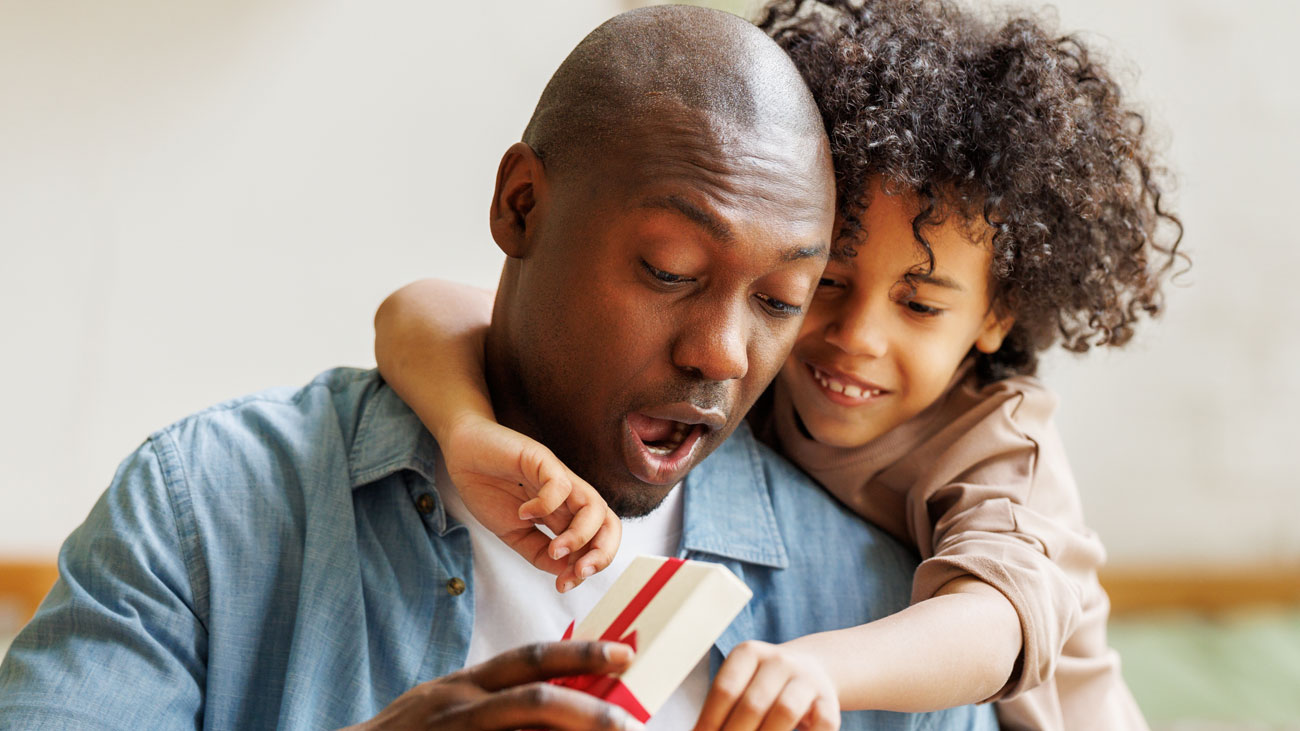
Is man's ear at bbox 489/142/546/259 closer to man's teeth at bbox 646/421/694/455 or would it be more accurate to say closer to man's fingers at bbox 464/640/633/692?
man's teeth at bbox 646/421/694/455

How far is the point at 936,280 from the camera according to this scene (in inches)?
51.1

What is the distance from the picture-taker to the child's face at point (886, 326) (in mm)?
1272

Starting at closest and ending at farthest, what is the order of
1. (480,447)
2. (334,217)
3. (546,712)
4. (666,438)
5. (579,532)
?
(546,712), (579,532), (480,447), (666,438), (334,217)

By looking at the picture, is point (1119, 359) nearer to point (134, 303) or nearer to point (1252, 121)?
point (1252, 121)

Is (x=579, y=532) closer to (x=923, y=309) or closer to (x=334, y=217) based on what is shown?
(x=923, y=309)

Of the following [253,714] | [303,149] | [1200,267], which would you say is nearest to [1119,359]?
[1200,267]

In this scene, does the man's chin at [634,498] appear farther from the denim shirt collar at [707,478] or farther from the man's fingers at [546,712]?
the man's fingers at [546,712]

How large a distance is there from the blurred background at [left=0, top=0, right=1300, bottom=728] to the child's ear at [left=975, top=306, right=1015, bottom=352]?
3.11ft

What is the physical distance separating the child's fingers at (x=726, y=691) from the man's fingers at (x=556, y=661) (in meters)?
→ 0.07

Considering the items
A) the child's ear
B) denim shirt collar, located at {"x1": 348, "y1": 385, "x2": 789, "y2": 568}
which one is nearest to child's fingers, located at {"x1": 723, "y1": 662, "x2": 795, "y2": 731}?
denim shirt collar, located at {"x1": 348, "y1": 385, "x2": 789, "y2": 568}

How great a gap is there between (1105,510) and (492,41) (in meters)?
1.83

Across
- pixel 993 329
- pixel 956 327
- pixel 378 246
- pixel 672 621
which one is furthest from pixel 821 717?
pixel 378 246

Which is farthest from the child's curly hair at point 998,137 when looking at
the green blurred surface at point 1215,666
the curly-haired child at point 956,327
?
the green blurred surface at point 1215,666

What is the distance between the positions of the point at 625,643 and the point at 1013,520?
0.58 m
